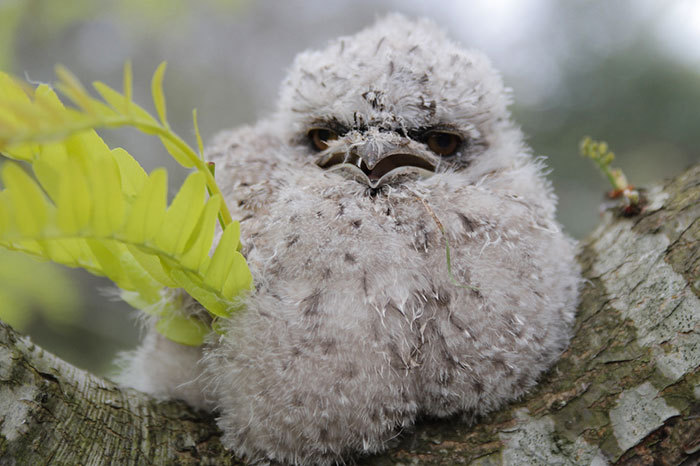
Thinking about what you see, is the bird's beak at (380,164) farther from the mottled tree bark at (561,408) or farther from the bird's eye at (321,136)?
the mottled tree bark at (561,408)

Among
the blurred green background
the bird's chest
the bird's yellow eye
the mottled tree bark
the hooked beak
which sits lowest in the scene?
the mottled tree bark

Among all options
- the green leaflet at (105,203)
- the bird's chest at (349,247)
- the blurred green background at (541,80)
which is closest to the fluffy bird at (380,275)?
the bird's chest at (349,247)

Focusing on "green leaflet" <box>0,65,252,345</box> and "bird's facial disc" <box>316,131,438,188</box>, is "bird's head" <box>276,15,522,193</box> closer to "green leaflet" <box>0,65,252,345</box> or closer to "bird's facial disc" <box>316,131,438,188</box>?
"bird's facial disc" <box>316,131,438,188</box>

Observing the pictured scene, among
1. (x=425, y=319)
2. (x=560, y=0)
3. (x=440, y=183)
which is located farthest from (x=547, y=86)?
(x=425, y=319)

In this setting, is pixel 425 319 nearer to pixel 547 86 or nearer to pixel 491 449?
pixel 491 449

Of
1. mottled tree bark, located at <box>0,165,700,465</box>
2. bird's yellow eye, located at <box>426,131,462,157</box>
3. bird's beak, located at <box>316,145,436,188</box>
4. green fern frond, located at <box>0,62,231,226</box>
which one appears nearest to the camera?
green fern frond, located at <box>0,62,231,226</box>

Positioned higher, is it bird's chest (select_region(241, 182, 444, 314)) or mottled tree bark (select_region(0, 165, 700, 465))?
bird's chest (select_region(241, 182, 444, 314))

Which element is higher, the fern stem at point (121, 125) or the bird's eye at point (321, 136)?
the bird's eye at point (321, 136)

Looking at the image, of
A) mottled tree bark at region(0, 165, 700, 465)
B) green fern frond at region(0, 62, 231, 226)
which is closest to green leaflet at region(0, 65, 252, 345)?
green fern frond at region(0, 62, 231, 226)
